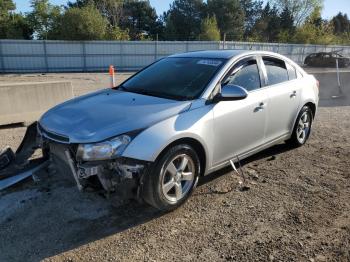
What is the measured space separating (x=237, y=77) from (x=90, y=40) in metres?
26.9

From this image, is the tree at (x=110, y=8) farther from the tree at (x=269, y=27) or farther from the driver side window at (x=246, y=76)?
the driver side window at (x=246, y=76)

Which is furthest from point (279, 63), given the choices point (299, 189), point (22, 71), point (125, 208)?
point (22, 71)

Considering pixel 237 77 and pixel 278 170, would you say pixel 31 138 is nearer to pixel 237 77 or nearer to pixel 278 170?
pixel 237 77

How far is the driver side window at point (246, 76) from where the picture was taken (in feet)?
15.7

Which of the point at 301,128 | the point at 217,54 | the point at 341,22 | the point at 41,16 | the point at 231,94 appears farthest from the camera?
the point at 341,22

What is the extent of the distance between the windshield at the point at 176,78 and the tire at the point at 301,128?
2072 millimetres

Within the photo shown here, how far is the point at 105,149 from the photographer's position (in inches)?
141

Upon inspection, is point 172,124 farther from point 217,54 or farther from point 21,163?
point 21,163

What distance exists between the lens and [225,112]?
4.45m

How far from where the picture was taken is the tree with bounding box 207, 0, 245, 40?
58.4m

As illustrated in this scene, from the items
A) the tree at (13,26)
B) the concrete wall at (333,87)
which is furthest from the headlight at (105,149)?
the tree at (13,26)

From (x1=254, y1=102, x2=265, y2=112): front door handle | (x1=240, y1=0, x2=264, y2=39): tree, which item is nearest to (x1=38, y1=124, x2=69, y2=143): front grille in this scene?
(x1=254, y1=102, x2=265, y2=112): front door handle

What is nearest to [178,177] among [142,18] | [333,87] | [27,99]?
[27,99]

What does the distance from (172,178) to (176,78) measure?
1424 millimetres
